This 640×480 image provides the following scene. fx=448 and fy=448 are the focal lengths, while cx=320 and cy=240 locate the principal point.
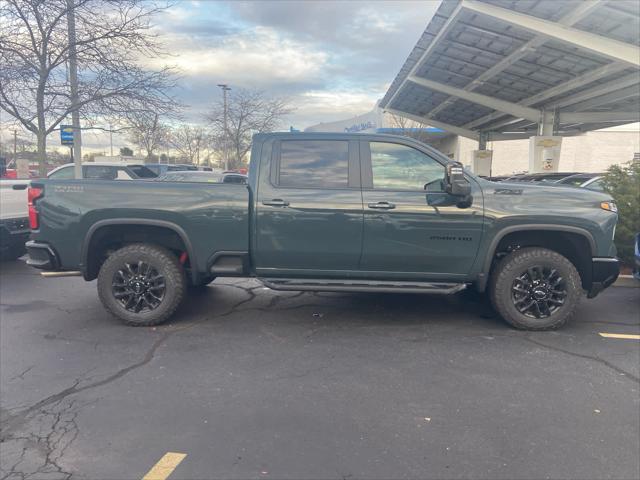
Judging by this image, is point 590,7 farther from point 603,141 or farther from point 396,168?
point 603,141

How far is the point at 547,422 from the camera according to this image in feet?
10.2

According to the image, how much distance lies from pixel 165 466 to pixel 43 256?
3186 millimetres

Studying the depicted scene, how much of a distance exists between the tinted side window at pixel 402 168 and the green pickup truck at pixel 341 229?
0.01 metres

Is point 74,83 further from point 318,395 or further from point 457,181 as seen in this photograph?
point 318,395

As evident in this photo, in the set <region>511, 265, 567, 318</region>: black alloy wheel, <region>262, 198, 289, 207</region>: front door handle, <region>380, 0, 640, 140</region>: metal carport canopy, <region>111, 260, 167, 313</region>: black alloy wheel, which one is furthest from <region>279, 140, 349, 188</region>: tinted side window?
<region>380, 0, 640, 140</region>: metal carport canopy

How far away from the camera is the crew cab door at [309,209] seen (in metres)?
4.62

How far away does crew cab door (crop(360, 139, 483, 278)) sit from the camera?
4582mm

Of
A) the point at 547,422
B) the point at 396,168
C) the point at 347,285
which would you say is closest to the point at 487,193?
the point at 396,168

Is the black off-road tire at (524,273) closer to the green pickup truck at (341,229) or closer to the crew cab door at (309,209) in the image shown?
the green pickup truck at (341,229)

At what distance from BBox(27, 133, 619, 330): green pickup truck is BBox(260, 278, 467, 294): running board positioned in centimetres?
2

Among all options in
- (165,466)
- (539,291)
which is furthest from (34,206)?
(539,291)

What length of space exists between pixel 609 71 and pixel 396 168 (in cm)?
1529

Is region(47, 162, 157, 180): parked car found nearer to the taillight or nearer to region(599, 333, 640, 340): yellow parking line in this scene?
the taillight

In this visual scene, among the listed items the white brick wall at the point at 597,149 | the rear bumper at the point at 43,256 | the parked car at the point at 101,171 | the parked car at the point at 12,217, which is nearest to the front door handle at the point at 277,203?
the rear bumper at the point at 43,256
